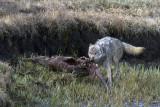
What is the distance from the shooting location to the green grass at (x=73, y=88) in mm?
11141

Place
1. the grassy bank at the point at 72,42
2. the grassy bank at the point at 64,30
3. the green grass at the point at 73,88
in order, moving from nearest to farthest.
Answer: the green grass at the point at 73,88 < the grassy bank at the point at 72,42 < the grassy bank at the point at 64,30

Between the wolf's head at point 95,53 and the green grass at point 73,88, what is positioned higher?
the wolf's head at point 95,53

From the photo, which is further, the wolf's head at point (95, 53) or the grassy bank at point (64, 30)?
the grassy bank at point (64, 30)

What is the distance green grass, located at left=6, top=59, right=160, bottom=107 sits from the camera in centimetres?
1114

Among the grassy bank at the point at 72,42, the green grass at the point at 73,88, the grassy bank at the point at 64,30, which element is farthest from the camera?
the grassy bank at the point at 64,30

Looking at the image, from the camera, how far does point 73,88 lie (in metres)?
12.4

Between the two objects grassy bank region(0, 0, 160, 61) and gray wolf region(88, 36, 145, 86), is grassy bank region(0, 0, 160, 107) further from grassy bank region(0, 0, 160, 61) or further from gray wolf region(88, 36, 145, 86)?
gray wolf region(88, 36, 145, 86)

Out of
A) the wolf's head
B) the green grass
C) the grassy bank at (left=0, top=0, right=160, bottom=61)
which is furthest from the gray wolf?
the grassy bank at (left=0, top=0, right=160, bottom=61)

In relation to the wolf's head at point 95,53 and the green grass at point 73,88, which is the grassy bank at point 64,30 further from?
the wolf's head at point 95,53

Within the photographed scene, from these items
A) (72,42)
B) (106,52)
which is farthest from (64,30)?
(106,52)

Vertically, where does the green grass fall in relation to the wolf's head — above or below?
below

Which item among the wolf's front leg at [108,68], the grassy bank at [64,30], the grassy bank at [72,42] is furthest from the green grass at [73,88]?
the grassy bank at [64,30]

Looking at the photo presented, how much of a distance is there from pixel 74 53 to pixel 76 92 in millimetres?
4324

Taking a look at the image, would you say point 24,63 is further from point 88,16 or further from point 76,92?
point 88,16
